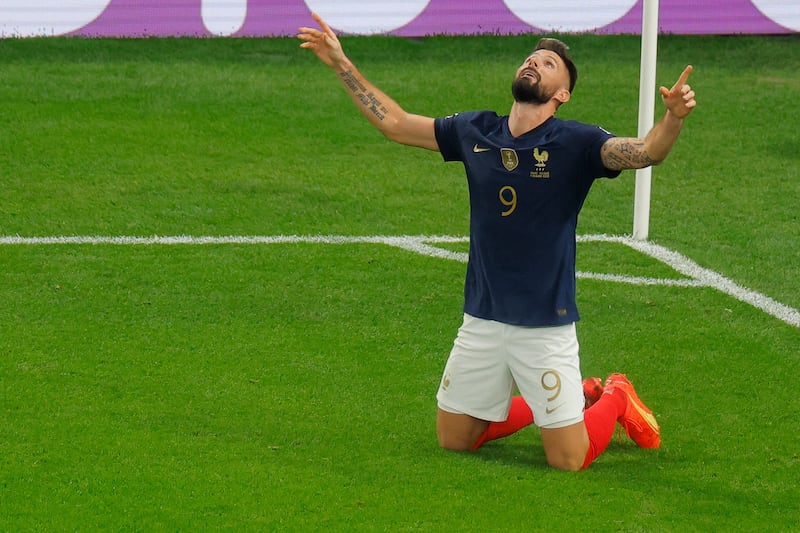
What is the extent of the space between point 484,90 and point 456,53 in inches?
42.4

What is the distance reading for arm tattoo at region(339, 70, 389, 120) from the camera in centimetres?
525

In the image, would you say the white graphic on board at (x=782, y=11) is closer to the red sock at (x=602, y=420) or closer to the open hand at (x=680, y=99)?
the red sock at (x=602, y=420)

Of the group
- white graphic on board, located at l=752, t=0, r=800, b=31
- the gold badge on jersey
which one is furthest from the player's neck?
white graphic on board, located at l=752, t=0, r=800, b=31

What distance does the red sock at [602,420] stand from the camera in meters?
5.23

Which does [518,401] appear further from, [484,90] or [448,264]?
[484,90]

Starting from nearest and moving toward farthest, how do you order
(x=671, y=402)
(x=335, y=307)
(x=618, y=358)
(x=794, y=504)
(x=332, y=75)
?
(x=794, y=504) < (x=671, y=402) < (x=618, y=358) < (x=335, y=307) < (x=332, y=75)

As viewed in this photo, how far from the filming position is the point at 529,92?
4984 mm

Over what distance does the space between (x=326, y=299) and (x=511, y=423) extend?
A: 7.20ft

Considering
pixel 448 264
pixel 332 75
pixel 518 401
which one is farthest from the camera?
pixel 332 75

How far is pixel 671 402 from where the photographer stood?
19.9 feet

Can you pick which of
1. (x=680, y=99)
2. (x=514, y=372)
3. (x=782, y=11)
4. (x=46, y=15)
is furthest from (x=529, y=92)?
(x=782, y=11)

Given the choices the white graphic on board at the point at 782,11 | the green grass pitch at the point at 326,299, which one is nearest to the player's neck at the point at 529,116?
the green grass pitch at the point at 326,299

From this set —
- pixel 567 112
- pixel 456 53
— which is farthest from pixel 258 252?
pixel 456 53

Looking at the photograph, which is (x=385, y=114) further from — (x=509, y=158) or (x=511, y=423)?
(x=511, y=423)
